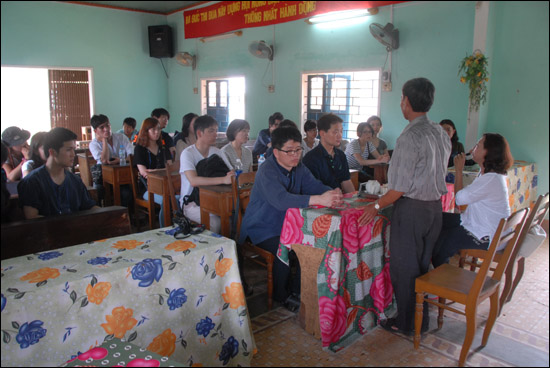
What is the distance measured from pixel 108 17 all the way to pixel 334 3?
5100 millimetres

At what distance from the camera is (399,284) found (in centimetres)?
232

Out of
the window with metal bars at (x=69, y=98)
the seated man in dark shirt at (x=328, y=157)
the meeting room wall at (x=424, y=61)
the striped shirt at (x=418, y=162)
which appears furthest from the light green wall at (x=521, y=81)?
the window with metal bars at (x=69, y=98)

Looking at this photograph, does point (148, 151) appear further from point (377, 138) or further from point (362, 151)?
point (377, 138)

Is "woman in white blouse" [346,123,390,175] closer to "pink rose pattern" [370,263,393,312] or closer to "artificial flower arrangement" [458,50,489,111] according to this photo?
"artificial flower arrangement" [458,50,489,111]

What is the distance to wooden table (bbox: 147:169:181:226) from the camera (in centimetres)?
355

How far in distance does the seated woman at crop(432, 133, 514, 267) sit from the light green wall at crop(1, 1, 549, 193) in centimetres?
19

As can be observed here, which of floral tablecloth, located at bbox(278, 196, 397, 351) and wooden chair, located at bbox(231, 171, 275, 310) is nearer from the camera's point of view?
floral tablecloth, located at bbox(278, 196, 397, 351)

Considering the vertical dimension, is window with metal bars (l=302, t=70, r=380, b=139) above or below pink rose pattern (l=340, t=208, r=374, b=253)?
above

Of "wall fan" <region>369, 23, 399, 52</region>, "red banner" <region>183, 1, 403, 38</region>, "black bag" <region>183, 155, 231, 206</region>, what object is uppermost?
"red banner" <region>183, 1, 403, 38</region>

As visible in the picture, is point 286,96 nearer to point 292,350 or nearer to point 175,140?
point 175,140

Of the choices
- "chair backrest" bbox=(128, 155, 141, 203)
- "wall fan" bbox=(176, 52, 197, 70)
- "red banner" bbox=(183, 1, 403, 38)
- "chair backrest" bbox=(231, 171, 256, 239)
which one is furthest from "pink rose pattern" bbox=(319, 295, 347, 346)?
"wall fan" bbox=(176, 52, 197, 70)

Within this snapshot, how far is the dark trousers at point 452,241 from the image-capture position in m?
2.45

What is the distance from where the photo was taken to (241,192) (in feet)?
9.32

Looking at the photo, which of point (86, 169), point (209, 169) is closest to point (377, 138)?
point (209, 169)
